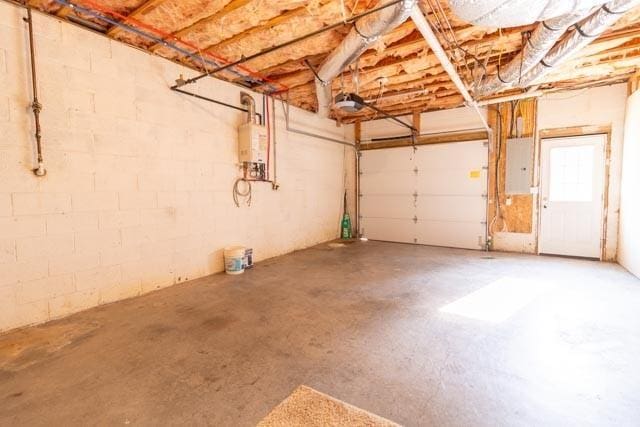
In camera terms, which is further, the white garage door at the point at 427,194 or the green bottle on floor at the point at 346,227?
Answer: the green bottle on floor at the point at 346,227

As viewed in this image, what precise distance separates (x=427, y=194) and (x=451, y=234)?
0.93m

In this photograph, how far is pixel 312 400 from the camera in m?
1.69

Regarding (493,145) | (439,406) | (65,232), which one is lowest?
(439,406)

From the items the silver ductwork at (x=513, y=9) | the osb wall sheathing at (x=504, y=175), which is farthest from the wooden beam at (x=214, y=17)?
the osb wall sheathing at (x=504, y=175)

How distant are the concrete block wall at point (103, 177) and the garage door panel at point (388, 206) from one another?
10.6ft

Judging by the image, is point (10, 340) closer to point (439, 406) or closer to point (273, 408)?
point (273, 408)

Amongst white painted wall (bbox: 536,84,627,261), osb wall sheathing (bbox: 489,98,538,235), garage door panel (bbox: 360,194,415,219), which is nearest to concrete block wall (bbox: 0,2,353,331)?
garage door panel (bbox: 360,194,415,219)

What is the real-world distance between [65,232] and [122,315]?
0.92 m

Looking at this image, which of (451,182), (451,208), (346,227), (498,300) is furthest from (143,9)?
(451,208)

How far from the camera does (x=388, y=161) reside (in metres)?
6.82

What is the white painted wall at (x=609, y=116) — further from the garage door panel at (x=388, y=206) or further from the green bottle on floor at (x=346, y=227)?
the green bottle on floor at (x=346, y=227)

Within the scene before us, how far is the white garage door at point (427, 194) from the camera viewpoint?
233 inches

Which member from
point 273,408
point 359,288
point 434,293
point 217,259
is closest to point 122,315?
point 217,259

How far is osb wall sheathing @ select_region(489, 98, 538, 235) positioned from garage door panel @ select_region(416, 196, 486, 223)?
0.22 meters
